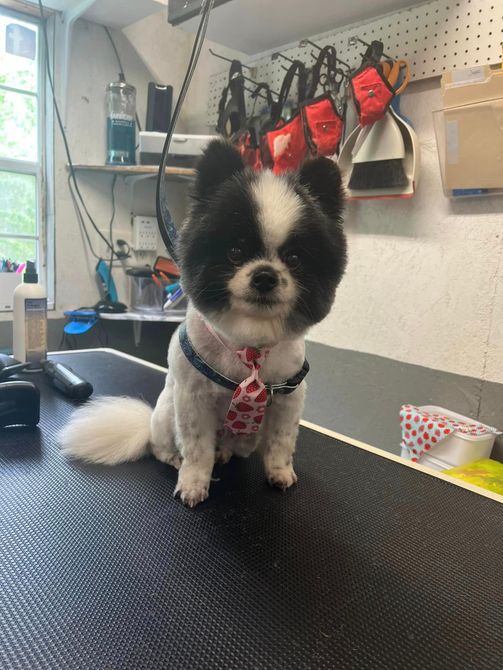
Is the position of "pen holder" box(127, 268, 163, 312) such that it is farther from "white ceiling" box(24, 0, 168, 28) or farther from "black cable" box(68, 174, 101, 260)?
"white ceiling" box(24, 0, 168, 28)

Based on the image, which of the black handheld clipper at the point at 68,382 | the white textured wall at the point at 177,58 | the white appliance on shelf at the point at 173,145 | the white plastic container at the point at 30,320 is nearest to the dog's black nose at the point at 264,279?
the black handheld clipper at the point at 68,382

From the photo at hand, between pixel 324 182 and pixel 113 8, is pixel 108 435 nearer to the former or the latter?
pixel 324 182

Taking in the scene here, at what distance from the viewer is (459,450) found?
140cm

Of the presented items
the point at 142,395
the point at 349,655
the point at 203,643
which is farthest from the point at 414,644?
the point at 142,395

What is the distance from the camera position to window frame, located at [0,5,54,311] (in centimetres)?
222

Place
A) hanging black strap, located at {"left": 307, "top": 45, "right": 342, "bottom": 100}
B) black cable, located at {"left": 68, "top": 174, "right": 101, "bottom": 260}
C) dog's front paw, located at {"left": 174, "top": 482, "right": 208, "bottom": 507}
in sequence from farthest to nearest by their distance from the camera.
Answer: black cable, located at {"left": 68, "top": 174, "right": 101, "bottom": 260}, hanging black strap, located at {"left": 307, "top": 45, "right": 342, "bottom": 100}, dog's front paw, located at {"left": 174, "top": 482, "right": 208, "bottom": 507}

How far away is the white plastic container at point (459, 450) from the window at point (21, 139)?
6.34 ft

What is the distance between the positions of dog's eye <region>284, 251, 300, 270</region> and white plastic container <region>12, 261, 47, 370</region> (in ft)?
3.13

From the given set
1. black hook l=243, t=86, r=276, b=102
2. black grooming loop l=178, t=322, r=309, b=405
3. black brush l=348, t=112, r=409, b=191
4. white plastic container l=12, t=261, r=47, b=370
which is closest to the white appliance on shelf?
black hook l=243, t=86, r=276, b=102

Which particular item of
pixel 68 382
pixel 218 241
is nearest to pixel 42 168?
pixel 68 382

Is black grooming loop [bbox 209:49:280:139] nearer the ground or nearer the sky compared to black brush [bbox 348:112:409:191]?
nearer the sky

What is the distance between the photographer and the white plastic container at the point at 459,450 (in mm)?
1396

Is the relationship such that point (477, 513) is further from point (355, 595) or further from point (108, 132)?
point (108, 132)

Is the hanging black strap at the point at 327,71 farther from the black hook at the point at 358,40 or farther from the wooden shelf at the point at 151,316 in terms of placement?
the wooden shelf at the point at 151,316
